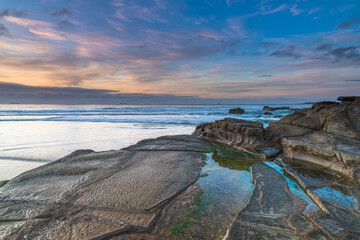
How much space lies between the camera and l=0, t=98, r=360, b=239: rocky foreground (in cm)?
198

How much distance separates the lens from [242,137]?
6.59 m

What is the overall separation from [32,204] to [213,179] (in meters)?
2.79

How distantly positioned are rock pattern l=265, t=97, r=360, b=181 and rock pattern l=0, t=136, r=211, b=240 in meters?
2.64

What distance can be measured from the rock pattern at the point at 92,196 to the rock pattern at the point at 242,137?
6.95 feet

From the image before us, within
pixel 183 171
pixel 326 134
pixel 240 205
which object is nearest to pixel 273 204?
pixel 240 205

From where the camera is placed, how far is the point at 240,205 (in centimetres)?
252

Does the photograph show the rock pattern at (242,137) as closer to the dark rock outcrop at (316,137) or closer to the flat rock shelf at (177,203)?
the dark rock outcrop at (316,137)

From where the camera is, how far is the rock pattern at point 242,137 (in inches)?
220

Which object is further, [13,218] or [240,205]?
[240,205]

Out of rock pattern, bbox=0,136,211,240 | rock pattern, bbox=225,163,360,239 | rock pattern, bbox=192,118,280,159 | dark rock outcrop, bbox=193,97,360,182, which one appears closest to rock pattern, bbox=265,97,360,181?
dark rock outcrop, bbox=193,97,360,182

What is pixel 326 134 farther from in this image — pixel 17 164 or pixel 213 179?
pixel 17 164

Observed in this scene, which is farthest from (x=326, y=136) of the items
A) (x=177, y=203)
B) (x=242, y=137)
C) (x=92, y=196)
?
(x=92, y=196)

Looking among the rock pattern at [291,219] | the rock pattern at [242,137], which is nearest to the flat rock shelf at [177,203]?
the rock pattern at [291,219]

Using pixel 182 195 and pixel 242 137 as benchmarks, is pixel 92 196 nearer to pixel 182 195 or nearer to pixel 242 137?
pixel 182 195
